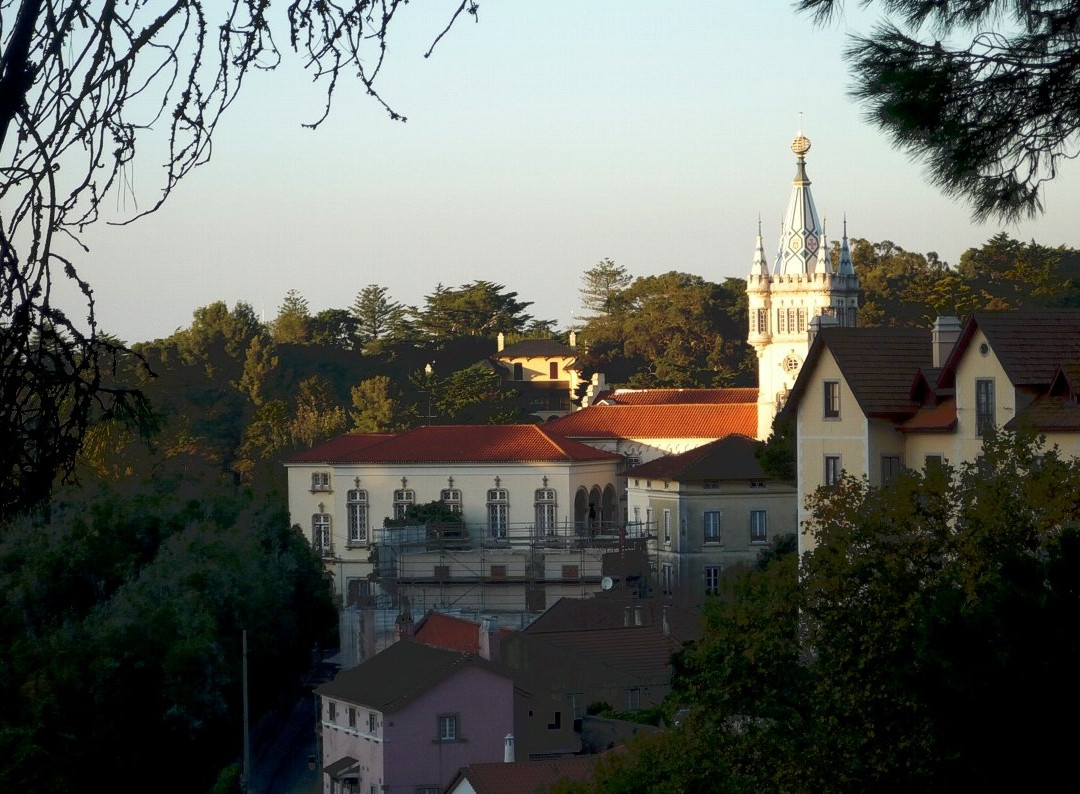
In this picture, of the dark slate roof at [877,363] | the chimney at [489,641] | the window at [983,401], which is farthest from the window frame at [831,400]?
the chimney at [489,641]

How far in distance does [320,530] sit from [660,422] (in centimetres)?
1510

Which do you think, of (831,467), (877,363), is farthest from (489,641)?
(877,363)

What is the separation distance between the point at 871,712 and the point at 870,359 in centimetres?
1235

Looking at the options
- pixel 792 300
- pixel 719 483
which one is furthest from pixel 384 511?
pixel 792 300

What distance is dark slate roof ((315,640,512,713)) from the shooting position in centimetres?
3603

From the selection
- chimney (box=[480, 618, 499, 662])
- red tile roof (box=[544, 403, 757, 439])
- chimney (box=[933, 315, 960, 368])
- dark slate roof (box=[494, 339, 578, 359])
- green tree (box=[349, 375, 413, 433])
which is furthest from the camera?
dark slate roof (box=[494, 339, 578, 359])

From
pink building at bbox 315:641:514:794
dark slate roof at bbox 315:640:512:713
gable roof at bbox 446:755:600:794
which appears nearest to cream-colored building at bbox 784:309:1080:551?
gable roof at bbox 446:755:600:794

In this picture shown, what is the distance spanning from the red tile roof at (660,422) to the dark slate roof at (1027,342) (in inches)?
1796

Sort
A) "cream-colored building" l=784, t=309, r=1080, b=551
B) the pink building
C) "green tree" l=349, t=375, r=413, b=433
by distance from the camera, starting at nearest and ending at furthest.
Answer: "cream-colored building" l=784, t=309, r=1080, b=551 < the pink building < "green tree" l=349, t=375, r=413, b=433

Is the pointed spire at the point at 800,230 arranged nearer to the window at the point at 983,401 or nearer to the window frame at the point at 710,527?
the window frame at the point at 710,527

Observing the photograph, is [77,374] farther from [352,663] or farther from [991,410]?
[352,663]

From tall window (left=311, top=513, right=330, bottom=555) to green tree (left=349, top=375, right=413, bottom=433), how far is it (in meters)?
19.3

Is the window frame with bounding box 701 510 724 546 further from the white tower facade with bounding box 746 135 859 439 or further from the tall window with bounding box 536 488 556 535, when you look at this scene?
the white tower facade with bounding box 746 135 859 439

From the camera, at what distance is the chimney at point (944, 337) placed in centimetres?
2984
